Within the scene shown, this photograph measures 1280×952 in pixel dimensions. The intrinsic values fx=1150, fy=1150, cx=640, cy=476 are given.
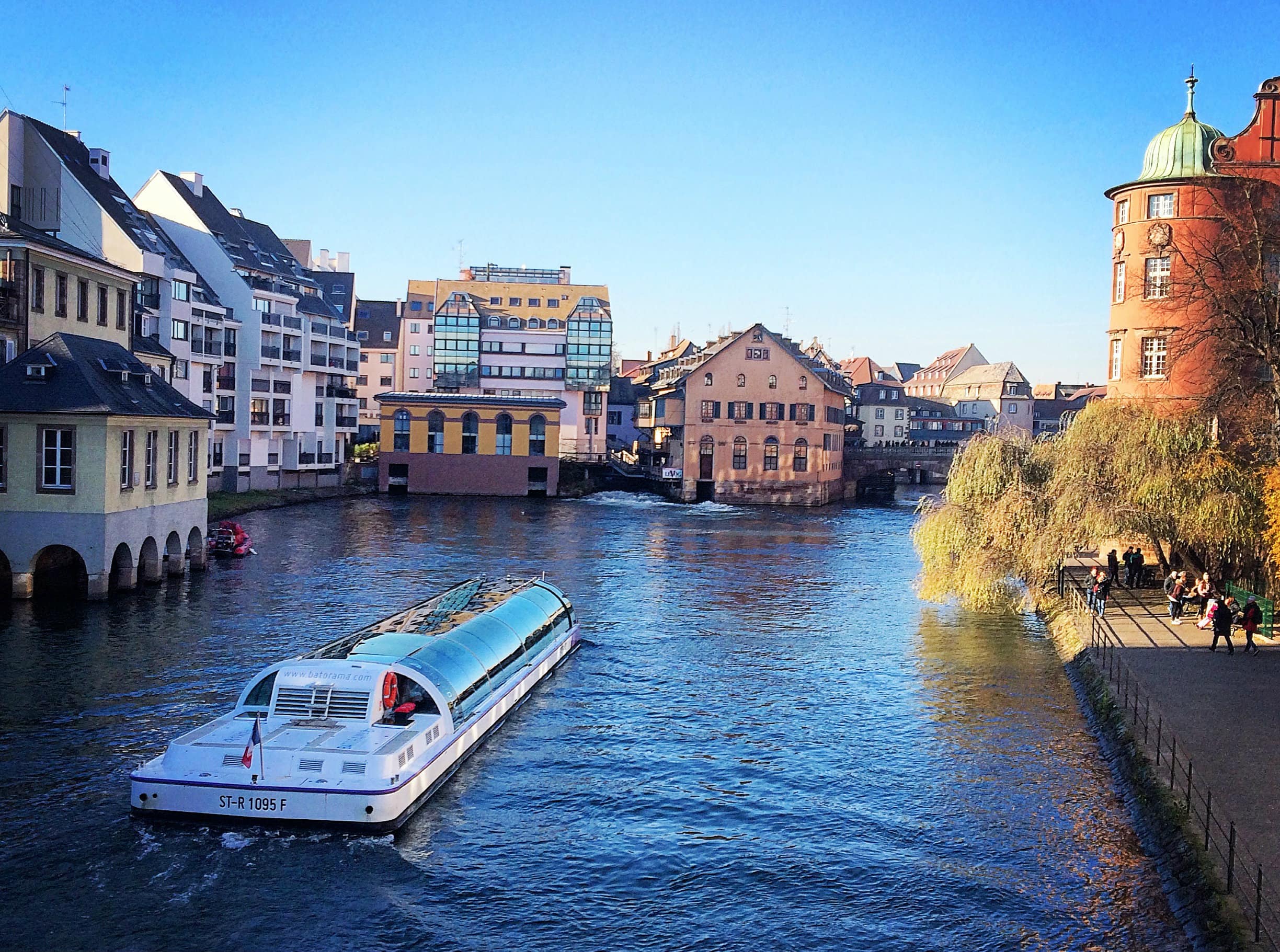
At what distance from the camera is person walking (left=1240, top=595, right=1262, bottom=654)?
95.7 ft

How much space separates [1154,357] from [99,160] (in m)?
56.2

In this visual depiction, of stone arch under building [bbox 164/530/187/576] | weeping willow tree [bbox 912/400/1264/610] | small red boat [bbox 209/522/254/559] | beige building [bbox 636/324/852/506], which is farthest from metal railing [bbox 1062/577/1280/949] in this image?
beige building [bbox 636/324/852/506]

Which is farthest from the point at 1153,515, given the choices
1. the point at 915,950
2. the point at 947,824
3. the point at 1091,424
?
the point at 915,950

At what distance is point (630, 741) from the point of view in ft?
81.8

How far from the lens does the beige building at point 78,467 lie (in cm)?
3544

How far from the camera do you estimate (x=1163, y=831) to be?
1798 centimetres

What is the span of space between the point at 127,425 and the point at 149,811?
21.5 m

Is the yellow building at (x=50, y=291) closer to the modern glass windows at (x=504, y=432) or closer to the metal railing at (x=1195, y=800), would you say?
the metal railing at (x=1195, y=800)

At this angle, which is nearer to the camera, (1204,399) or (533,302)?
(1204,399)

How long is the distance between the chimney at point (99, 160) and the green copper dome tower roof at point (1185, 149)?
54.3 m

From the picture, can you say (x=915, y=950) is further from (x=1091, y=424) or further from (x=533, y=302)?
(x=533, y=302)

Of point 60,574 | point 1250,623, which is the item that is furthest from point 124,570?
point 1250,623

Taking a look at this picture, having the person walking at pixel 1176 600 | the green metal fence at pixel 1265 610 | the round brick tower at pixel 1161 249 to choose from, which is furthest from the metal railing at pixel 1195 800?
the round brick tower at pixel 1161 249

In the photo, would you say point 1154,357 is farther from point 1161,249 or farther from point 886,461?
point 886,461
